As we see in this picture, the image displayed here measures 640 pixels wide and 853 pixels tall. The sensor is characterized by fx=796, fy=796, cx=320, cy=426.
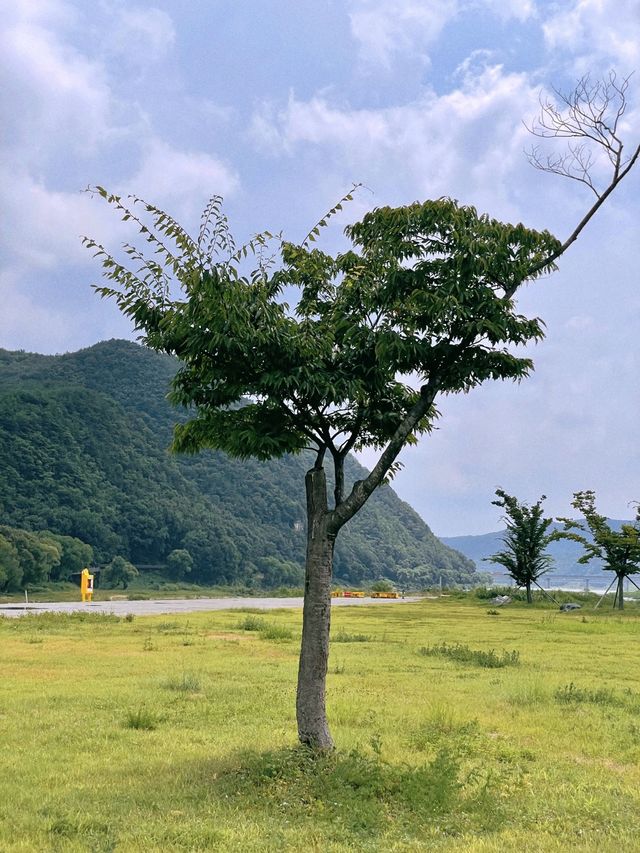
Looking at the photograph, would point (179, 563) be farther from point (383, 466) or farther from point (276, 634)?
point (383, 466)

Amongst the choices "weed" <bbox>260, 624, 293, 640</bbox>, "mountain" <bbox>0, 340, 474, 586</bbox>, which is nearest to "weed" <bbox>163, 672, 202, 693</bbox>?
"weed" <bbox>260, 624, 293, 640</bbox>

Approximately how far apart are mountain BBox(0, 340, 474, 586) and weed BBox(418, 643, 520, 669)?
65431mm

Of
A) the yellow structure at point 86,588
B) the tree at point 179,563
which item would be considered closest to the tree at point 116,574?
the tree at point 179,563

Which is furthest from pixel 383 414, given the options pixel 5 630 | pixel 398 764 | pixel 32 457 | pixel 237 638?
pixel 32 457

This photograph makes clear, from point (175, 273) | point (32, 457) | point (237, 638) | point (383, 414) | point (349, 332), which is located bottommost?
point (237, 638)

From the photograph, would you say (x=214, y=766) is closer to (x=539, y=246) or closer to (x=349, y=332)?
(x=349, y=332)

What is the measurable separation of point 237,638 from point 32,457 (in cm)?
7758

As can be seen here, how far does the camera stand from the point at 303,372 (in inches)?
314

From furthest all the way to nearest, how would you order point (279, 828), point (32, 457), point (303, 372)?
point (32, 457) → point (303, 372) → point (279, 828)

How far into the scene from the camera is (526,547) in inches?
1965

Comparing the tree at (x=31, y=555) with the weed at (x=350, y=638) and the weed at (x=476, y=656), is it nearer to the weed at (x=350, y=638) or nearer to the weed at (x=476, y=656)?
the weed at (x=350, y=638)

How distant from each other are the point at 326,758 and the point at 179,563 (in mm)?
94817

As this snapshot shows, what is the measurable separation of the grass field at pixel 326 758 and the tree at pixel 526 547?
30122 mm

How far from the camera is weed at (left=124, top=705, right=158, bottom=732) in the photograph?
35.3 feet
